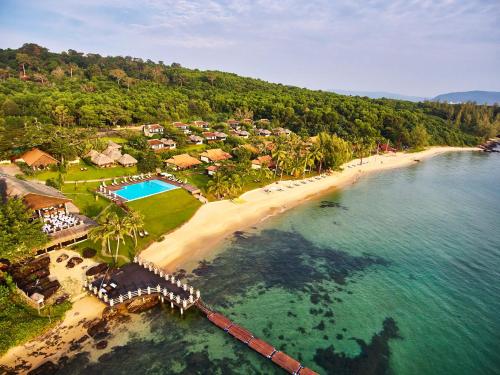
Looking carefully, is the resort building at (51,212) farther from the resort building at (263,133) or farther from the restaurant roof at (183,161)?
the resort building at (263,133)

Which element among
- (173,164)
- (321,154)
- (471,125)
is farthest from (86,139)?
(471,125)

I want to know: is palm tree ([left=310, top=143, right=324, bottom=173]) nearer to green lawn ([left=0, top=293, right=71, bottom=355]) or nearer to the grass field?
the grass field

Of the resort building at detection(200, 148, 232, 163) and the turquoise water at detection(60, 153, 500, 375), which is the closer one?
the turquoise water at detection(60, 153, 500, 375)

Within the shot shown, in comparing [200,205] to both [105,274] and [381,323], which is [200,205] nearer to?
[105,274]

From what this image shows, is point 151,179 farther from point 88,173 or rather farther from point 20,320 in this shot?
point 20,320

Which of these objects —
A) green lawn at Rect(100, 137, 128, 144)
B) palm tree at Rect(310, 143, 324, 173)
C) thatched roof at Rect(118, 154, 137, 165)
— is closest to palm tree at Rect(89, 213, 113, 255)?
thatched roof at Rect(118, 154, 137, 165)

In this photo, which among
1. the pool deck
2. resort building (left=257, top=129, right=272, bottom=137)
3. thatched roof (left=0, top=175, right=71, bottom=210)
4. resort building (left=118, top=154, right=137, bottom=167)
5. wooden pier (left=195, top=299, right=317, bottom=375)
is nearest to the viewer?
wooden pier (left=195, top=299, right=317, bottom=375)
